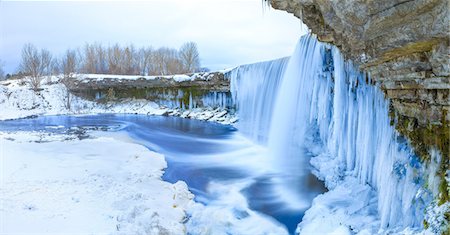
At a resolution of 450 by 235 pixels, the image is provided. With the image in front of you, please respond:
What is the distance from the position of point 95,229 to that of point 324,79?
7328mm

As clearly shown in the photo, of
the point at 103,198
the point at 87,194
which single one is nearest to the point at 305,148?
the point at 103,198

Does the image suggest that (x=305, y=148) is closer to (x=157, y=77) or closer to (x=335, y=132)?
(x=335, y=132)

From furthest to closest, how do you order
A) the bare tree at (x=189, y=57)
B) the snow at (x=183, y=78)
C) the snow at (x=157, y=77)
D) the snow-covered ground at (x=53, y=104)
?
the bare tree at (x=189, y=57), the snow-covered ground at (x=53, y=104), the snow at (x=183, y=78), the snow at (x=157, y=77)

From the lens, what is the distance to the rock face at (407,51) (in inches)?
129

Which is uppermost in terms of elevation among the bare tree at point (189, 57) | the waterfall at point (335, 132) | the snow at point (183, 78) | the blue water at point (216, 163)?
the bare tree at point (189, 57)

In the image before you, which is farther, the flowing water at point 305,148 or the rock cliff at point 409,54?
the flowing water at point 305,148

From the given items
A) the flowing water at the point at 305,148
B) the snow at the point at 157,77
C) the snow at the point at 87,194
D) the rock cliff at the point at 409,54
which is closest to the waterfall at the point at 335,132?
the flowing water at the point at 305,148

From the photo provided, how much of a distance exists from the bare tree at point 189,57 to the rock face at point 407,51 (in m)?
38.7

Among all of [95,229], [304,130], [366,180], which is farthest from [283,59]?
[95,229]

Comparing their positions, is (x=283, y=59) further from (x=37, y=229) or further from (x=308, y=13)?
(x=37, y=229)

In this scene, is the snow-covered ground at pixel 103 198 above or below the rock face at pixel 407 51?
below

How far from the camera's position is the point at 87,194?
6699mm

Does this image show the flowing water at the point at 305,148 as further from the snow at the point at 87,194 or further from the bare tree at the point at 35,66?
the bare tree at the point at 35,66

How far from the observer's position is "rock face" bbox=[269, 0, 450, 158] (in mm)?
3283
